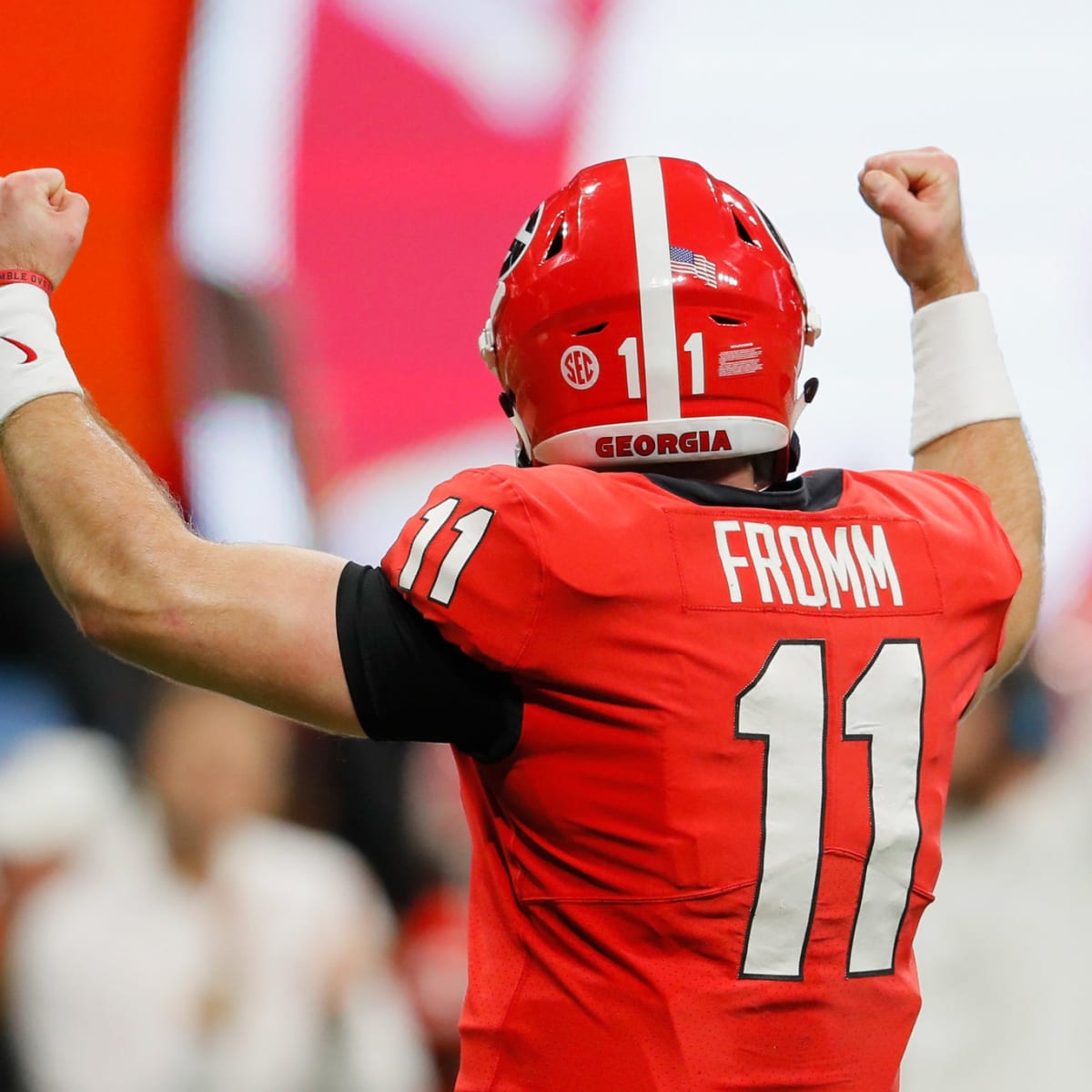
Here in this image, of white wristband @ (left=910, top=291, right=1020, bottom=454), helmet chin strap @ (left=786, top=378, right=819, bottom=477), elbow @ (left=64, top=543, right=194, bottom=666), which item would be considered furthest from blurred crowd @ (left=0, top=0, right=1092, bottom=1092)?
elbow @ (left=64, top=543, right=194, bottom=666)

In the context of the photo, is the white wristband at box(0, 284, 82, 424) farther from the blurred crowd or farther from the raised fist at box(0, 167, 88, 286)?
the blurred crowd

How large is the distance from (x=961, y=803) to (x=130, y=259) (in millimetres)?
2056

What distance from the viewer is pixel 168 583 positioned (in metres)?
0.96

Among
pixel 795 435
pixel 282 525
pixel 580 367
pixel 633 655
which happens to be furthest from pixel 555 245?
pixel 282 525

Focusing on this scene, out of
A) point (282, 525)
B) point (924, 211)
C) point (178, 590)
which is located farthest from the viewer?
point (282, 525)

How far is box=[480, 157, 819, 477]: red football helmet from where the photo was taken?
112 cm

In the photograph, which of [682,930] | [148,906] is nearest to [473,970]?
[682,930]

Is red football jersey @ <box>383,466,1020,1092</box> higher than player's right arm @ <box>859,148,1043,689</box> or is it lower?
lower

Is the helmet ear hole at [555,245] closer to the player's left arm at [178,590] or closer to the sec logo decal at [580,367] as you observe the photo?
the sec logo decal at [580,367]

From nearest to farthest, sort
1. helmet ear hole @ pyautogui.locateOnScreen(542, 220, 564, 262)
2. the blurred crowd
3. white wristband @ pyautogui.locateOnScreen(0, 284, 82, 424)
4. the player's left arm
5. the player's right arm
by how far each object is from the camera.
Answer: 1. the player's left arm
2. white wristband @ pyautogui.locateOnScreen(0, 284, 82, 424)
3. helmet ear hole @ pyautogui.locateOnScreen(542, 220, 564, 262)
4. the player's right arm
5. the blurred crowd

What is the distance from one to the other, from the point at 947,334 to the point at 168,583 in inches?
34.7

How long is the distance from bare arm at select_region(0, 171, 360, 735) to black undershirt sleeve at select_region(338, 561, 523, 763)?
0.01 m

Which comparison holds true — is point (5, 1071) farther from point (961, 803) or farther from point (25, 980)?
point (961, 803)

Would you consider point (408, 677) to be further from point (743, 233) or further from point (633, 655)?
point (743, 233)
